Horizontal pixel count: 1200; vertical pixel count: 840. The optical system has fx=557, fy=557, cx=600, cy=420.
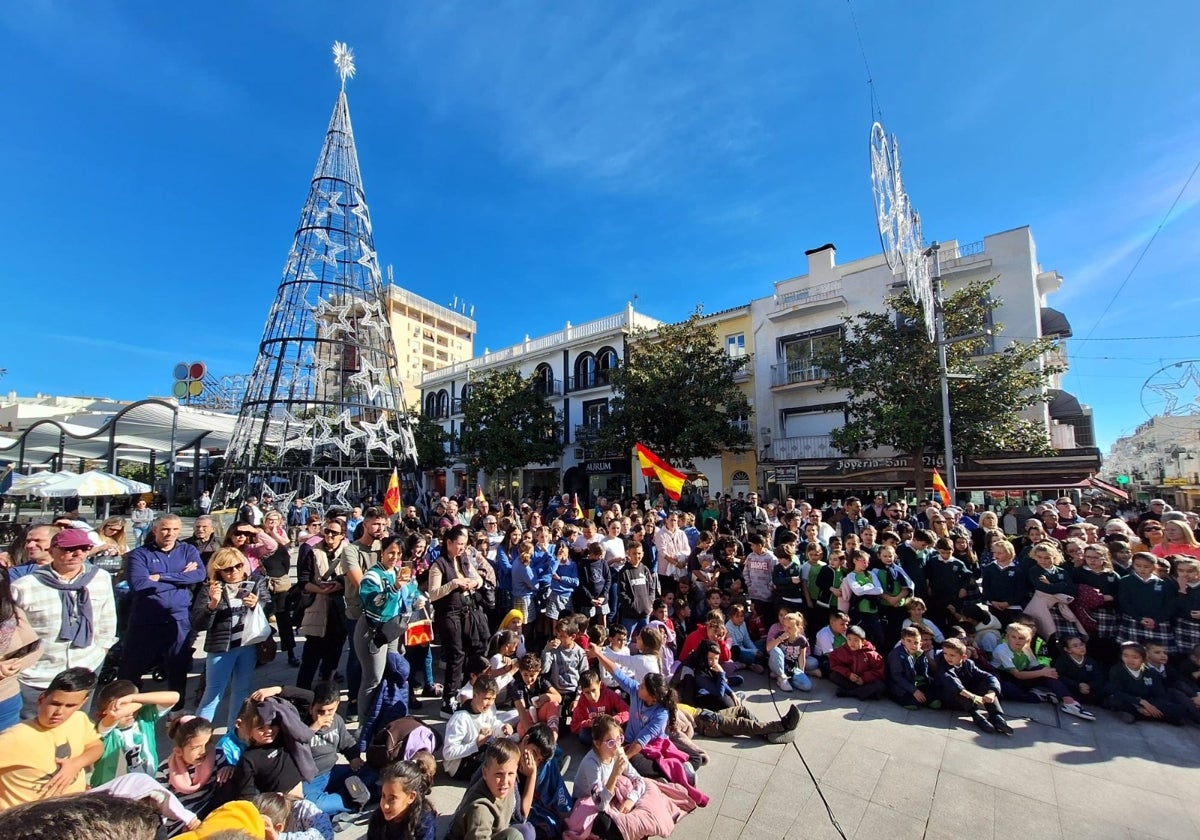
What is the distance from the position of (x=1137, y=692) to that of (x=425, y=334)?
59808 mm

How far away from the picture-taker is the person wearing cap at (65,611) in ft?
11.7

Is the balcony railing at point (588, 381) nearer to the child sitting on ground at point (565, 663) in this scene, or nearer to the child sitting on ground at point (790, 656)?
the child sitting on ground at point (790, 656)

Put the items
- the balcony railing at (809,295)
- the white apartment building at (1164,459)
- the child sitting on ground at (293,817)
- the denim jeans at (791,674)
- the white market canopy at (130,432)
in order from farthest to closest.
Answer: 1. the white apartment building at (1164,459)
2. the balcony railing at (809,295)
3. the white market canopy at (130,432)
4. the denim jeans at (791,674)
5. the child sitting on ground at (293,817)

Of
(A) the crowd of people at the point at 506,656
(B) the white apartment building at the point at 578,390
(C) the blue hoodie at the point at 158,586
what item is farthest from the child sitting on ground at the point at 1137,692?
(B) the white apartment building at the point at 578,390

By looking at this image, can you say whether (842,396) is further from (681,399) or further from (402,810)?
(402,810)

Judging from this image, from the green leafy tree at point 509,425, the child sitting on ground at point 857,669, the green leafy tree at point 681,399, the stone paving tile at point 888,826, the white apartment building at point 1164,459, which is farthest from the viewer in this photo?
the green leafy tree at point 509,425

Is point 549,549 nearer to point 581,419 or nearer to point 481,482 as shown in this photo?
point 581,419

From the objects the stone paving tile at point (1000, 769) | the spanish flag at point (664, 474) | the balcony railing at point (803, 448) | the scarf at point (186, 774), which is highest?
the balcony railing at point (803, 448)

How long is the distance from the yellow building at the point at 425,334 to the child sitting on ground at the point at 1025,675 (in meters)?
50.5

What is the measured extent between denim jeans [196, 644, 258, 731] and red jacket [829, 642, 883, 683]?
5.46m

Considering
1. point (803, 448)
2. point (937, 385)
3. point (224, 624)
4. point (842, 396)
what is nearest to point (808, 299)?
point (842, 396)

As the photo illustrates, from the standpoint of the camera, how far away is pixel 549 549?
7043 mm

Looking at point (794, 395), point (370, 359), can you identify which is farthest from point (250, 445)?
point (794, 395)

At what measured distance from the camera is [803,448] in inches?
800
